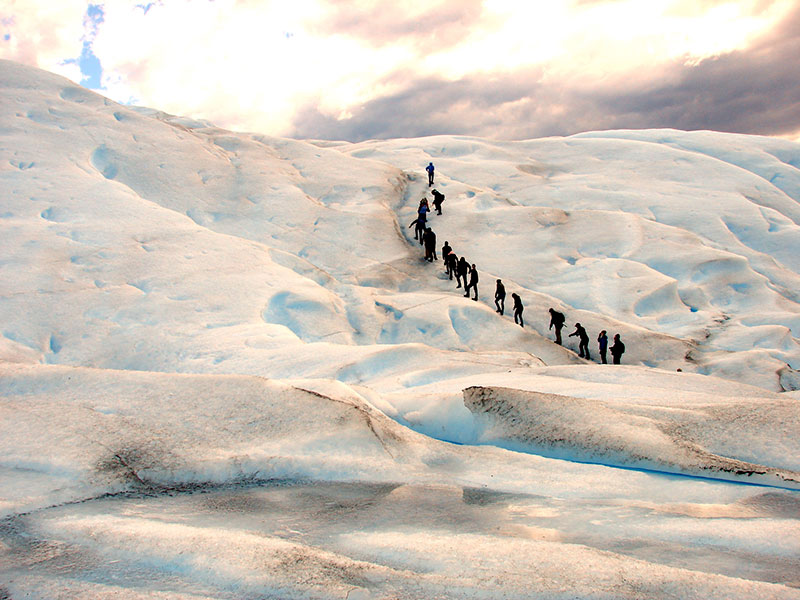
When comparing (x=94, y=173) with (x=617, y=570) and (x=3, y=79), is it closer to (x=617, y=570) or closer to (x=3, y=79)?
(x=3, y=79)

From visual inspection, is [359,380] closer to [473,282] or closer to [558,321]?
[473,282]

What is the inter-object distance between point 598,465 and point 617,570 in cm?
221

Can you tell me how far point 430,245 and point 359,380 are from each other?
37.7 ft

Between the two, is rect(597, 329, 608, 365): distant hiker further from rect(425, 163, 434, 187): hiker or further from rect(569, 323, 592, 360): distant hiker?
rect(425, 163, 434, 187): hiker

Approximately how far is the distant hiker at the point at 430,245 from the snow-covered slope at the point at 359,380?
0.52 m

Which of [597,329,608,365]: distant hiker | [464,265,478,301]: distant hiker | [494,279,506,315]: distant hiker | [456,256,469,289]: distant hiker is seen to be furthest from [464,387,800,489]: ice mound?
[456,256,469,289]: distant hiker

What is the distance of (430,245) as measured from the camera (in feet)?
69.3

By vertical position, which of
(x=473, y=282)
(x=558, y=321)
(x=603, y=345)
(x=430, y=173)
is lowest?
(x=603, y=345)

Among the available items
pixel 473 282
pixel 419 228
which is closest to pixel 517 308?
pixel 473 282

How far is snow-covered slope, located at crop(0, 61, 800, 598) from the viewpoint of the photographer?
3600mm

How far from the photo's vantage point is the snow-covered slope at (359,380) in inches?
142

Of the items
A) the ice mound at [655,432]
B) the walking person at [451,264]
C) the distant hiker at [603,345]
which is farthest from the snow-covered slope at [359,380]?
the distant hiker at [603,345]

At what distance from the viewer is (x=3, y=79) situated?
21.9 m

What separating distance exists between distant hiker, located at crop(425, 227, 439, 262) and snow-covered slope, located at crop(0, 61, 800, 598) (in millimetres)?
515
